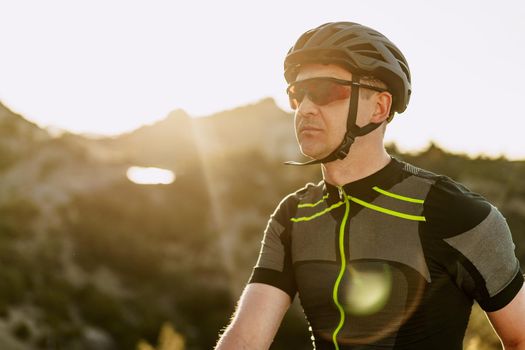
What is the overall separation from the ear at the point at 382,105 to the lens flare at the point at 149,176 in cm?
4915

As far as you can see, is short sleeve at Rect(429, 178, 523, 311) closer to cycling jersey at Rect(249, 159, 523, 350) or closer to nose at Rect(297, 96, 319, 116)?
cycling jersey at Rect(249, 159, 523, 350)

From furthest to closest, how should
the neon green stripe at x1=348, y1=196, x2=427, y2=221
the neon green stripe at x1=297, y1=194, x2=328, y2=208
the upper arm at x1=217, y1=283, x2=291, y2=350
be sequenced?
the neon green stripe at x1=297, y1=194, x2=328, y2=208, the upper arm at x1=217, y1=283, x2=291, y2=350, the neon green stripe at x1=348, y1=196, x2=427, y2=221

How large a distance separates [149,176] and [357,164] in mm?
53290

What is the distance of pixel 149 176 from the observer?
54.7 metres

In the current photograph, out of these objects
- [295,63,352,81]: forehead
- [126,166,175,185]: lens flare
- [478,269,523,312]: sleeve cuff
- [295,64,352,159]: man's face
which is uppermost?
[295,63,352,81]: forehead

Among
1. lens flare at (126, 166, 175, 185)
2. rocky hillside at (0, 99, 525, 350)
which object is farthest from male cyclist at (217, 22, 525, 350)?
lens flare at (126, 166, 175, 185)

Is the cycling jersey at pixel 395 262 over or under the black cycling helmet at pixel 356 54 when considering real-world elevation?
under

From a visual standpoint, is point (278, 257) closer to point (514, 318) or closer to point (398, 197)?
point (398, 197)

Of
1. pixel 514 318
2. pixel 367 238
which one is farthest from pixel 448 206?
pixel 514 318

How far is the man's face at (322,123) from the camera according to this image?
2.48 meters

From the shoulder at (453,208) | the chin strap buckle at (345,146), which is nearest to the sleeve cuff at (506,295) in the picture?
the shoulder at (453,208)

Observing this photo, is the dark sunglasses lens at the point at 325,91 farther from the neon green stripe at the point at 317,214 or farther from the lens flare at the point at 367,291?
the lens flare at the point at 367,291

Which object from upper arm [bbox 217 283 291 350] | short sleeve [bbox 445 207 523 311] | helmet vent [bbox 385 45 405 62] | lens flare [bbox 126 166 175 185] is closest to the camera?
short sleeve [bbox 445 207 523 311]

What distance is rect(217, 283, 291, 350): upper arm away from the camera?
238 centimetres
